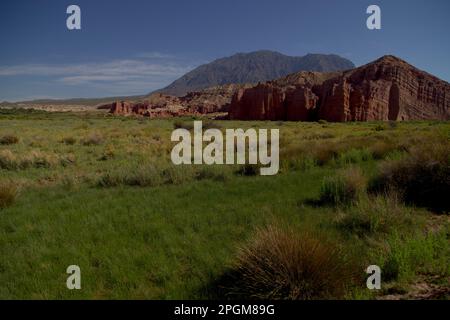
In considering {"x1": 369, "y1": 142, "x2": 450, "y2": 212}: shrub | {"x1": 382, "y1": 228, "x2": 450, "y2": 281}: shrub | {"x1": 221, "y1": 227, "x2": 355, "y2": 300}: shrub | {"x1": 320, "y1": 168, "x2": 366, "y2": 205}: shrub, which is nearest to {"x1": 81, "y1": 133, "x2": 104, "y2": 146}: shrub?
{"x1": 320, "y1": 168, "x2": 366, "y2": 205}: shrub

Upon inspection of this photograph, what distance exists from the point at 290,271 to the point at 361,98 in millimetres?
65421

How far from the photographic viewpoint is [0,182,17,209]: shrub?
8614 mm

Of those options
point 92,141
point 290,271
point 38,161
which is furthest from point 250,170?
point 92,141

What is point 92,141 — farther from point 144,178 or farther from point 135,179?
point 144,178

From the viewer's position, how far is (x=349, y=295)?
13.4 ft

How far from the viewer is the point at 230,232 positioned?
6258 mm

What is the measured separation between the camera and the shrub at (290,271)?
161 inches

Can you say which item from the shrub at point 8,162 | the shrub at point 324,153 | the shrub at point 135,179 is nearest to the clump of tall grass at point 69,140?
the shrub at point 8,162

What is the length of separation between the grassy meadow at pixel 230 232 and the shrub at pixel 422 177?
0.02 meters

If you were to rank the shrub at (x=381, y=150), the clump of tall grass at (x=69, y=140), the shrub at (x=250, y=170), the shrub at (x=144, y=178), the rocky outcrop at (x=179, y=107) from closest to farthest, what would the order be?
the shrub at (x=144, y=178)
the shrub at (x=250, y=170)
the shrub at (x=381, y=150)
the clump of tall grass at (x=69, y=140)
the rocky outcrop at (x=179, y=107)

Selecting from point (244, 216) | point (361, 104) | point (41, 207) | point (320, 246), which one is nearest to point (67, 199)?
point (41, 207)

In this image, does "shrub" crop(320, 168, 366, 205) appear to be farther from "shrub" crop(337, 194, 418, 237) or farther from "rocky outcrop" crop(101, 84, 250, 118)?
"rocky outcrop" crop(101, 84, 250, 118)

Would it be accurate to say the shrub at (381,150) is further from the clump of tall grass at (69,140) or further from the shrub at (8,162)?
the clump of tall grass at (69,140)
